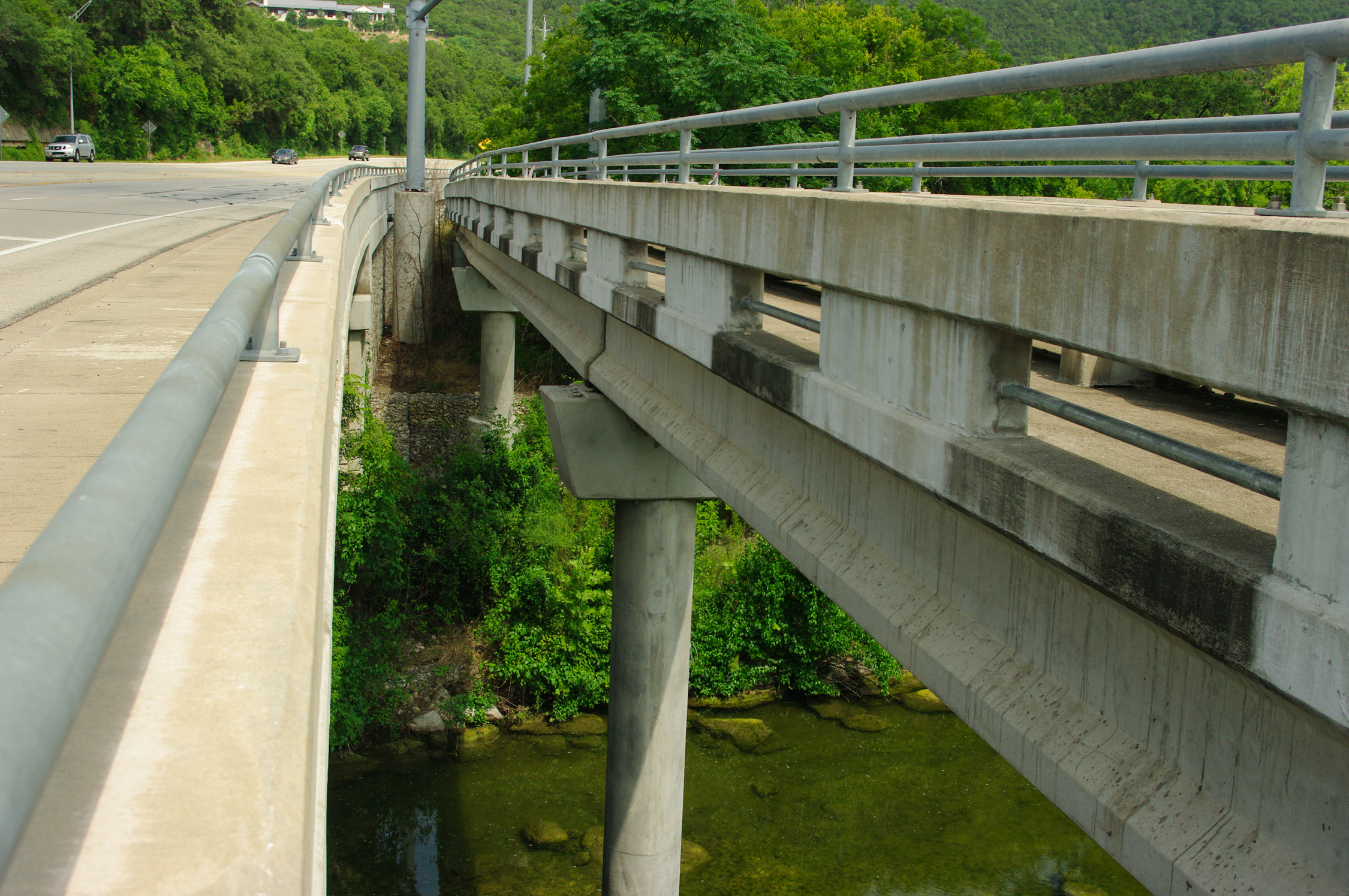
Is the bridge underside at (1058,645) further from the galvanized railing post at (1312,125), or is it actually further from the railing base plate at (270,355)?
the railing base plate at (270,355)

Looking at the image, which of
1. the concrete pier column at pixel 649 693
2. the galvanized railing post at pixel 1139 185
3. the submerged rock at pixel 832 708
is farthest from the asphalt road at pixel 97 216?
the submerged rock at pixel 832 708

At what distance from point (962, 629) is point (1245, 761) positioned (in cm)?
126

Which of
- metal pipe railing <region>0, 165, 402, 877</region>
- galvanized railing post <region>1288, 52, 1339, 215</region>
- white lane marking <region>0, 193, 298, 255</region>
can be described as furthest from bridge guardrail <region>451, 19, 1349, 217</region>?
white lane marking <region>0, 193, 298, 255</region>

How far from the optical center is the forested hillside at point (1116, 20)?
80.0 metres

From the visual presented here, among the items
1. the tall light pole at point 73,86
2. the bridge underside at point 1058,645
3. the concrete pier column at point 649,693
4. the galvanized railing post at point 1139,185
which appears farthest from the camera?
the tall light pole at point 73,86

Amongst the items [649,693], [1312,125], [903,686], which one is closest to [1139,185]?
[1312,125]

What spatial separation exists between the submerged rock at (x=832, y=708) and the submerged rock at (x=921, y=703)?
2.82 feet

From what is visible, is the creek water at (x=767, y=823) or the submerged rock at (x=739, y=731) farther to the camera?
the submerged rock at (x=739, y=731)

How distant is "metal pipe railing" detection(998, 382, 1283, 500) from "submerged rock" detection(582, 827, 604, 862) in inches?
429

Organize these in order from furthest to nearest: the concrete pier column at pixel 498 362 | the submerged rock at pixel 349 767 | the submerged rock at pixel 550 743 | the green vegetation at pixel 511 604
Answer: the concrete pier column at pixel 498 362, the green vegetation at pixel 511 604, the submerged rock at pixel 550 743, the submerged rock at pixel 349 767

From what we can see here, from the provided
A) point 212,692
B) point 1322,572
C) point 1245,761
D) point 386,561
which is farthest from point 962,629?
point 386,561

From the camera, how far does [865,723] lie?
17047 mm

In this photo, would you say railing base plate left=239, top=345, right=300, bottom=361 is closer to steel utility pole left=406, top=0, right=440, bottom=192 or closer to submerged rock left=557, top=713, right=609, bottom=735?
submerged rock left=557, top=713, right=609, bottom=735

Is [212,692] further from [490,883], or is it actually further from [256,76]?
[256,76]
